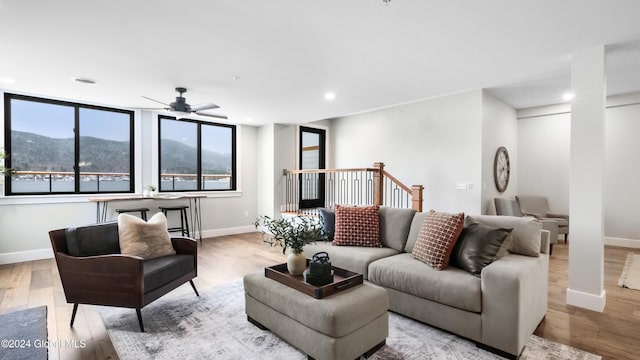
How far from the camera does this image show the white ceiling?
7.30 feet

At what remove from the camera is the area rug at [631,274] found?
3496mm

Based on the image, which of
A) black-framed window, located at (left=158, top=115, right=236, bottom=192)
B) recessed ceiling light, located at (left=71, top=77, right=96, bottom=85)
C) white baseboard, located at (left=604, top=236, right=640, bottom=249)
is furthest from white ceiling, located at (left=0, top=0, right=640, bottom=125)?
white baseboard, located at (left=604, top=236, right=640, bottom=249)

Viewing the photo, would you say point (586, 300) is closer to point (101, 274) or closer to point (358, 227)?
point (358, 227)

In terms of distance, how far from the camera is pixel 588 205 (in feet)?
9.48

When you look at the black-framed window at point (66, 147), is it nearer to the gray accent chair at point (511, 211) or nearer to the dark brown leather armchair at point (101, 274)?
the dark brown leather armchair at point (101, 274)

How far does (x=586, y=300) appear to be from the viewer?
9.49 ft

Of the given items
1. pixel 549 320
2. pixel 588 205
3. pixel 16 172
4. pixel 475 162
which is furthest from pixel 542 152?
pixel 16 172

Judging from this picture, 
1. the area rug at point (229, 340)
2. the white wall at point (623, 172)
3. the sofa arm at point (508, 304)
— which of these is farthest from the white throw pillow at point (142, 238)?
the white wall at point (623, 172)

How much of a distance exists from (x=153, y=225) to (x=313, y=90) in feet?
8.51

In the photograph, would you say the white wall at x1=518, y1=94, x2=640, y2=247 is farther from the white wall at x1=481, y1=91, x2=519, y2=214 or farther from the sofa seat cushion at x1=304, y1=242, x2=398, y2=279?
the sofa seat cushion at x1=304, y1=242, x2=398, y2=279

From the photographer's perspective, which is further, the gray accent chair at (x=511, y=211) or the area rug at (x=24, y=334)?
the gray accent chair at (x=511, y=211)

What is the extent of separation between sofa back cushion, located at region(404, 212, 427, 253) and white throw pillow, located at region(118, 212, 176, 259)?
240cm

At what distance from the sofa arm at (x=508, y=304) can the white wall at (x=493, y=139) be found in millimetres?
2766

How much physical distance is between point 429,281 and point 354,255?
82 cm
